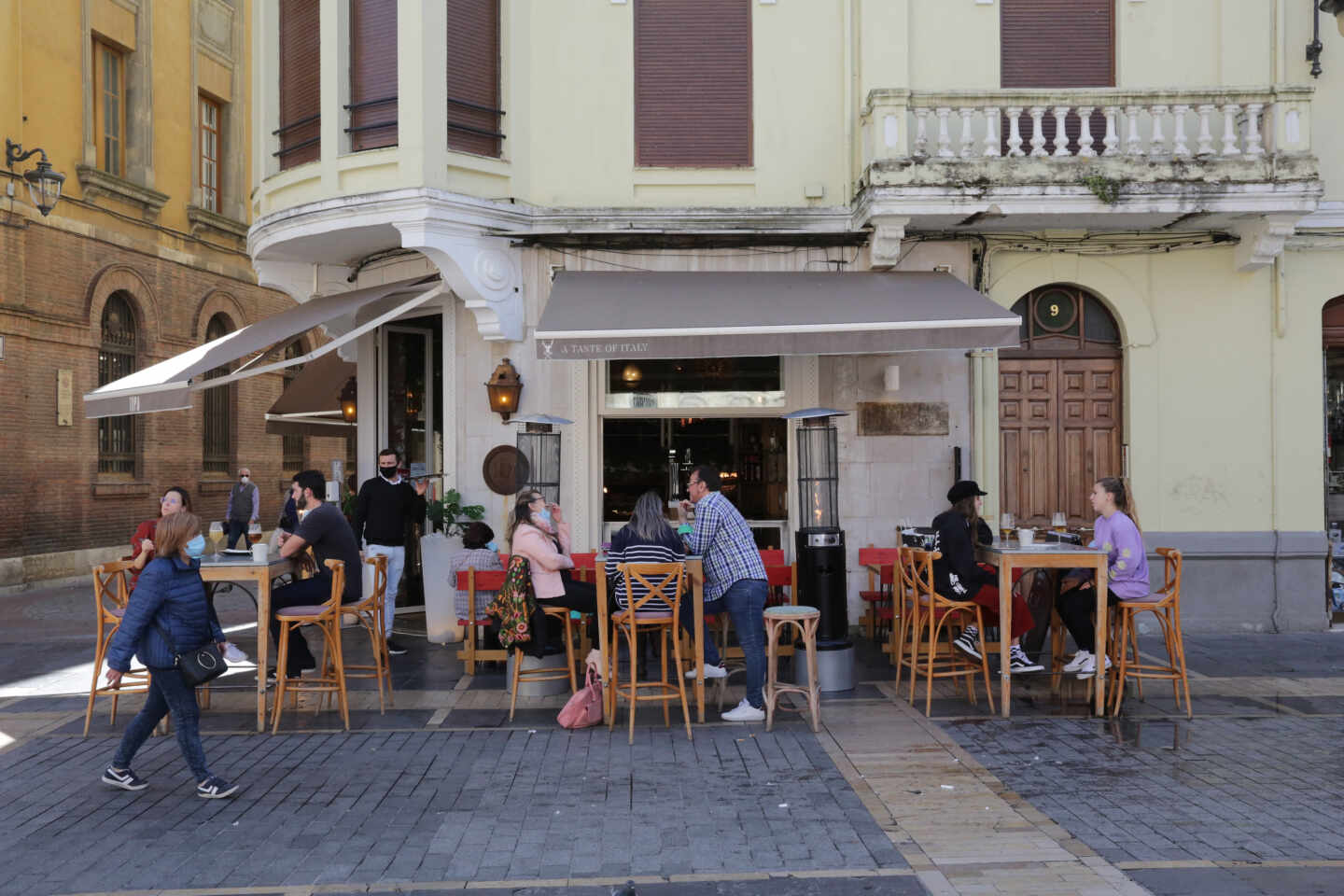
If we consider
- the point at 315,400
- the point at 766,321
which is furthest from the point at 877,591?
the point at 315,400

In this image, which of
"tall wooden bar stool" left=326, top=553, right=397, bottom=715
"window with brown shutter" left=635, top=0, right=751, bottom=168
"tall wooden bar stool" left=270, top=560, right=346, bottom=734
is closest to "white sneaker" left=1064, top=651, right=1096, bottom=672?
"tall wooden bar stool" left=326, top=553, right=397, bottom=715

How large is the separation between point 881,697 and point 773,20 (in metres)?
6.76

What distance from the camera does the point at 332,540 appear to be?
7734 millimetres

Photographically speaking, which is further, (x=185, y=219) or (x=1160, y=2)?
(x=185, y=219)

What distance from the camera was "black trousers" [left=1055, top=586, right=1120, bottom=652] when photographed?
768 cm

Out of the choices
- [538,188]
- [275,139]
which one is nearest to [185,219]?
[275,139]

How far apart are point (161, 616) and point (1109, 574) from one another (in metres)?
5.86

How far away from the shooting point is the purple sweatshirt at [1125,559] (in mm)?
7492

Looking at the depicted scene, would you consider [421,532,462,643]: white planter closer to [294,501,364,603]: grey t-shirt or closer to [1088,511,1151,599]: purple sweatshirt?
[294,501,364,603]: grey t-shirt

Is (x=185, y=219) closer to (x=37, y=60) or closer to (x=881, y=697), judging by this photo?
(x=37, y=60)

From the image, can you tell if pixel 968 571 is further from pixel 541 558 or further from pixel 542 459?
pixel 542 459

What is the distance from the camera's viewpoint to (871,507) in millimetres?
10914

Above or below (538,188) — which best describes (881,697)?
below

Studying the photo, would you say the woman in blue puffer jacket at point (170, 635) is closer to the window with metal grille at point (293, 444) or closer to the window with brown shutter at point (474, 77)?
Answer: the window with brown shutter at point (474, 77)
